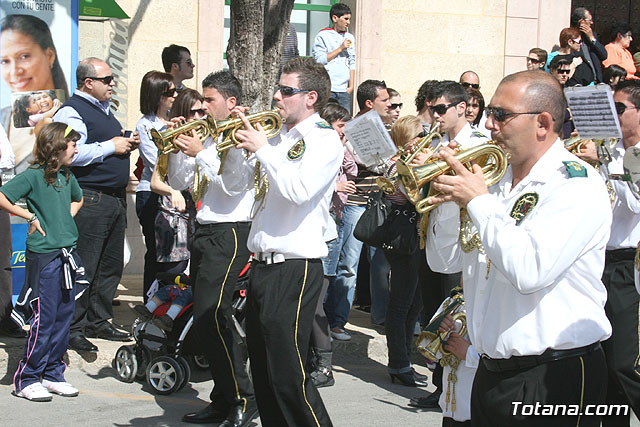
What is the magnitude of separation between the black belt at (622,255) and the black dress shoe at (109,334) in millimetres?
3922

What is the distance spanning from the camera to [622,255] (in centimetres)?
512

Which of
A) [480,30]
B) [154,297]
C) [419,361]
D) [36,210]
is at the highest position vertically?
[480,30]

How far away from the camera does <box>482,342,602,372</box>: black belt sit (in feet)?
Answer: 10.4

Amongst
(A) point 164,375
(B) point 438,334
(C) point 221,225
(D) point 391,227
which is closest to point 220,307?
(C) point 221,225

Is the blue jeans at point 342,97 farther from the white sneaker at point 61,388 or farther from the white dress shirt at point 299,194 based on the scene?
the white dress shirt at point 299,194

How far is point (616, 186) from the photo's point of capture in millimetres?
5117

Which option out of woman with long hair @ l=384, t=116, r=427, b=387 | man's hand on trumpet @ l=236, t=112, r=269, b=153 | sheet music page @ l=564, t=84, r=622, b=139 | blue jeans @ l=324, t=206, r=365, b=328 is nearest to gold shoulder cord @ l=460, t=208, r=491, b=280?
sheet music page @ l=564, t=84, r=622, b=139

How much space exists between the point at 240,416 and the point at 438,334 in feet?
6.25

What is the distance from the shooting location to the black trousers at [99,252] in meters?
7.02

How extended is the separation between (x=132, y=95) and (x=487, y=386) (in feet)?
24.5

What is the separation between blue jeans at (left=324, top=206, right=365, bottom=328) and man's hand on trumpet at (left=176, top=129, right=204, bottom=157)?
8.40 ft

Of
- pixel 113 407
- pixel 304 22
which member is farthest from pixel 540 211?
pixel 304 22

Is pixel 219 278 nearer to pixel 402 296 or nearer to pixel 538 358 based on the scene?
pixel 402 296

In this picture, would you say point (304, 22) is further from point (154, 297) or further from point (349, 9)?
point (154, 297)
